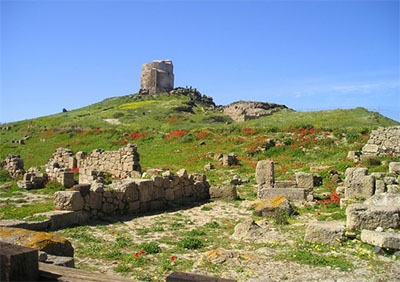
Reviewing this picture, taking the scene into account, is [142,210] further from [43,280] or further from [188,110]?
[188,110]

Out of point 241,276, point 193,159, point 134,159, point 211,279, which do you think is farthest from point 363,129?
point 211,279

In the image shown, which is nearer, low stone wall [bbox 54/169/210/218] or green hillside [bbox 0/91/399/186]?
low stone wall [bbox 54/169/210/218]

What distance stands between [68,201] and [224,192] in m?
7.15

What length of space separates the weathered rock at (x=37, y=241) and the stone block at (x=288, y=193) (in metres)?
9.81

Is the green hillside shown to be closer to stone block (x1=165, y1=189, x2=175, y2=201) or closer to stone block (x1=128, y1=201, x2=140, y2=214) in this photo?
stone block (x1=165, y1=189, x2=175, y2=201)

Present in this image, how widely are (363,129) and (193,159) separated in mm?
13944

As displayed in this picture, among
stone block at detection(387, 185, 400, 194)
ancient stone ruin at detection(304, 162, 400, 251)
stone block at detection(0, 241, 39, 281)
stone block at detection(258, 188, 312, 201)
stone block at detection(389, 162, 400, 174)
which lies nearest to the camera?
stone block at detection(0, 241, 39, 281)

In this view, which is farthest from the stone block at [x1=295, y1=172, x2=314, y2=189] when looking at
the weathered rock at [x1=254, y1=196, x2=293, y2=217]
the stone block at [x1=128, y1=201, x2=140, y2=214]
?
the stone block at [x1=128, y1=201, x2=140, y2=214]

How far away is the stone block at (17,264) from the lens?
138 inches

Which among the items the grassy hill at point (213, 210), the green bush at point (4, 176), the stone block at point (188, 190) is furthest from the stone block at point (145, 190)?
the green bush at point (4, 176)

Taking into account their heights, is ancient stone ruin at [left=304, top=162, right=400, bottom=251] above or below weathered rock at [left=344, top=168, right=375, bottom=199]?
below

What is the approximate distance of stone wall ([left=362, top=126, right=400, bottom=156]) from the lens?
24873mm

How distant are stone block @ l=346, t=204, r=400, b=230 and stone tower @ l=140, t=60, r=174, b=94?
3301 inches

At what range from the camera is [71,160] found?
26906 millimetres
